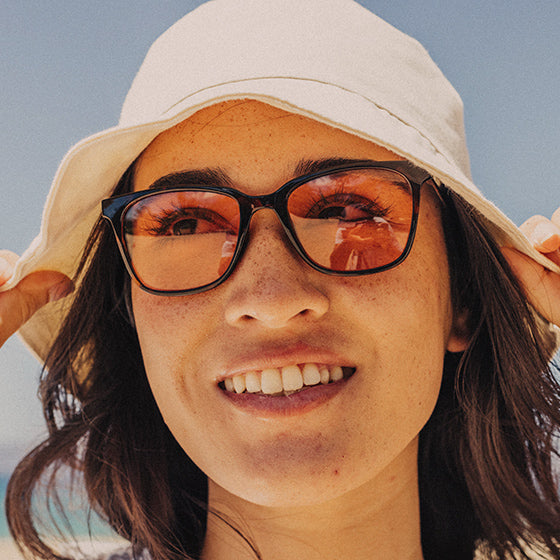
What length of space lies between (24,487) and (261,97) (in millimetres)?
1754

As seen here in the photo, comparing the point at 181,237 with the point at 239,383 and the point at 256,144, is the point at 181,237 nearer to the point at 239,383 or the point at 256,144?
the point at 256,144

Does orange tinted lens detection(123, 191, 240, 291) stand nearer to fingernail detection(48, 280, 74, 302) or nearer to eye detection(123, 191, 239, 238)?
eye detection(123, 191, 239, 238)

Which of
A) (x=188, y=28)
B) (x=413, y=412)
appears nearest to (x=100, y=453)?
(x=413, y=412)

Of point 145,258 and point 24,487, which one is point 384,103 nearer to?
point 145,258

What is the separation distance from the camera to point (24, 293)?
6.47 ft

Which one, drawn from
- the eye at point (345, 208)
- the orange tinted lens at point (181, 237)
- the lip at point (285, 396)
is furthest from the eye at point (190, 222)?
the lip at point (285, 396)

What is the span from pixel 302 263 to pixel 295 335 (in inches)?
7.0

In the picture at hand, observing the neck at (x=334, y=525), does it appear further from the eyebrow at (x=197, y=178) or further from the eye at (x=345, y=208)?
the eyebrow at (x=197, y=178)

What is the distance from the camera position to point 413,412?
171cm

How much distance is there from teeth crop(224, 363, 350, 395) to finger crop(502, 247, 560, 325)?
0.62 meters

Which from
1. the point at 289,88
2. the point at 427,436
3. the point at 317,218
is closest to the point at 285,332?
the point at 317,218

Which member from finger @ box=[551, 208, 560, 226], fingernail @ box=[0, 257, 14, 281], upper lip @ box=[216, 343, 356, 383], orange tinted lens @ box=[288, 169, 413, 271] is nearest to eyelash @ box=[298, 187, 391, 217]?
orange tinted lens @ box=[288, 169, 413, 271]

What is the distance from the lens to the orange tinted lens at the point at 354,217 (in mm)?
1527

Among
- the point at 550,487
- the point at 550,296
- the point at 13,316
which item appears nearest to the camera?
the point at 550,296
